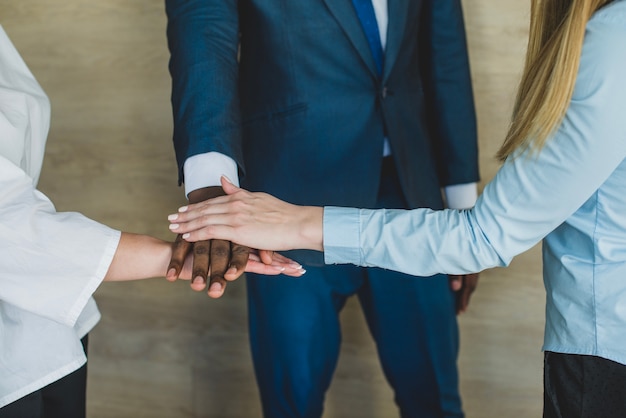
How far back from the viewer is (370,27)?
1.33m

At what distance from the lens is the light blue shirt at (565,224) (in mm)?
878

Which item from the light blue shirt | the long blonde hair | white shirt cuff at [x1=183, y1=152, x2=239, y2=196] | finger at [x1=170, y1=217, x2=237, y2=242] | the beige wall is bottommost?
the beige wall

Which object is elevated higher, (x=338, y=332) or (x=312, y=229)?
(x=312, y=229)

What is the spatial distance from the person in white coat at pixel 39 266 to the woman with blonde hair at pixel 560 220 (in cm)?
19

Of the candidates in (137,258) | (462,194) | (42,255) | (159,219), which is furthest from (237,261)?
(159,219)

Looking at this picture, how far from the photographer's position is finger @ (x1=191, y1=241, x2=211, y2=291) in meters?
1.07

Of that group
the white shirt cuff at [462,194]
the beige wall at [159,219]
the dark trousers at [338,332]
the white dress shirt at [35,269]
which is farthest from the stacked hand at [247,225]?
the beige wall at [159,219]

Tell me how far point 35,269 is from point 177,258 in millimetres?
195

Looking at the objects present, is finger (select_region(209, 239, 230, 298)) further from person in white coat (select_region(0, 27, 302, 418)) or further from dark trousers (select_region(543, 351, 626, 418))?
dark trousers (select_region(543, 351, 626, 418))

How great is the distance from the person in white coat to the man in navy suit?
14 centimetres

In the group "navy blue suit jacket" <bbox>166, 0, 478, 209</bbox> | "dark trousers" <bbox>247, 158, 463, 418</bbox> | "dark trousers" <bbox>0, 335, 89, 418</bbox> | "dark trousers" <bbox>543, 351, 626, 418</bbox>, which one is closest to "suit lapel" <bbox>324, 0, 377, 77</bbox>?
"navy blue suit jacket" <bbox>166, 0, 478, 209</bbox>

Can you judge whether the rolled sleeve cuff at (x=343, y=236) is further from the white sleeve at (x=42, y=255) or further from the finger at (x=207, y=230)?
the white sleeve at (x=42, y=255)

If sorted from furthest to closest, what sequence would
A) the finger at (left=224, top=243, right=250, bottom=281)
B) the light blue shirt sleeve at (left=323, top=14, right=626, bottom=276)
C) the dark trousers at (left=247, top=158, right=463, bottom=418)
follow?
the dark trousers at (left=247, top=158, right=463, bottom=418)
the finger at (left=224, top=243, right=250, bottom=281)
the light blue shirt sleeve at (left=323, top=14, right=626, bottom=276)

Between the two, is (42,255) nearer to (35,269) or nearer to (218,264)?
(35,269)
